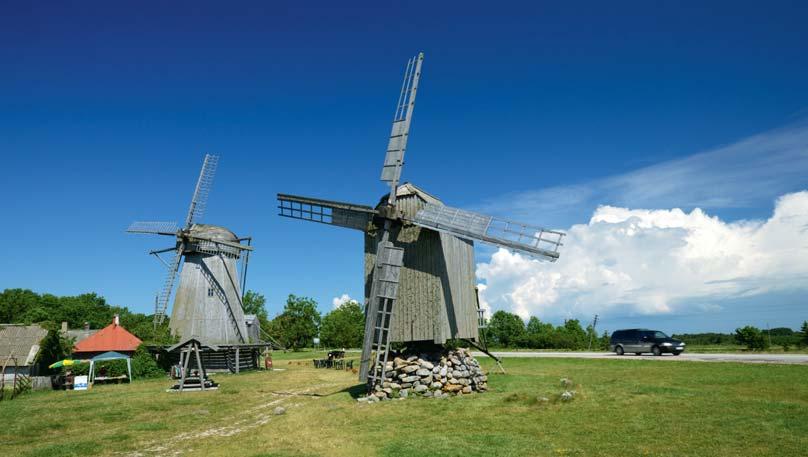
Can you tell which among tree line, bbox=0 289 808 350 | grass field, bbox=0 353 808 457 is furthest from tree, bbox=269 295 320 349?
grass field, bbox=0 353 808 457

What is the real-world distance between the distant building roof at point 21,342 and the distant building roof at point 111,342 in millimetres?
4442

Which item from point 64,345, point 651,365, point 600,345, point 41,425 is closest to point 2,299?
point 64,345

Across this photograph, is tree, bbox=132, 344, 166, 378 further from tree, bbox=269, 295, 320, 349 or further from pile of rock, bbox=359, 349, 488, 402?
tree, bbox=269, 295, 320, 349

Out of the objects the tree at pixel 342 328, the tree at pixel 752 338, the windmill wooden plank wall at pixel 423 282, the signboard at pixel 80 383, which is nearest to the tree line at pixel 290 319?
the tree at pixel 342 328

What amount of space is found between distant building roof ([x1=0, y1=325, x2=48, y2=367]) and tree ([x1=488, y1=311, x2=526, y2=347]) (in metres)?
81.2

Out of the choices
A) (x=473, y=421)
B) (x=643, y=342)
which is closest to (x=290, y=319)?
(x=643, y=342)

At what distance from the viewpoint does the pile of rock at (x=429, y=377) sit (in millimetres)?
19703

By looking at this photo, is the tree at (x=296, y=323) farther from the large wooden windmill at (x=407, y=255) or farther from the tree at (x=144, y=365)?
the large wooden windmill at (x=407, y=255)

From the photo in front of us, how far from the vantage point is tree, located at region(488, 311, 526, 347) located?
102m

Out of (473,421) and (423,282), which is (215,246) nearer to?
(423,282)

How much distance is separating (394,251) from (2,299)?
103251 millimetres

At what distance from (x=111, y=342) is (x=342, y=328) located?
2297 inches

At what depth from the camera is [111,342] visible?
37.1 meters

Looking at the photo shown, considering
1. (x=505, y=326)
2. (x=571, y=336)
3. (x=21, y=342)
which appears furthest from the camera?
(x=505, y=326)
